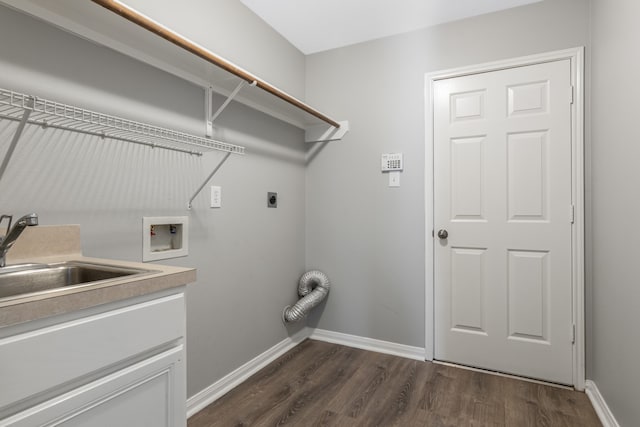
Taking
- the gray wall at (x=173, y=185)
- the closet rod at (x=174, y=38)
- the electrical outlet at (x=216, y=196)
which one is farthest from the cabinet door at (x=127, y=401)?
the closet rod at (x=174, y=38)

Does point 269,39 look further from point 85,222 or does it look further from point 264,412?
point 264,412

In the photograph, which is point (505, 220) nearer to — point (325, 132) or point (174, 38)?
point (325, 132)

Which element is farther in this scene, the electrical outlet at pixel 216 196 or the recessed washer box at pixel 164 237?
the electrical outlet at pixel 216 196

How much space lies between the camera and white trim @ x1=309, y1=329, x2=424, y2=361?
2477mm

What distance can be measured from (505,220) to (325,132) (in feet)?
4.82

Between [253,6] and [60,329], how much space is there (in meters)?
2.14

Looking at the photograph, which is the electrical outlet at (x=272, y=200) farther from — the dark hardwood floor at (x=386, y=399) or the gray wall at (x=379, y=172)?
the dark hardwood floor at (x=386, y=399)

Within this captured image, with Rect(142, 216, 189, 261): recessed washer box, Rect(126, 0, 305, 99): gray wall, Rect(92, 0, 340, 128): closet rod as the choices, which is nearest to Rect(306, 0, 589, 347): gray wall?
Rect(126, 0, 305, 99): gray wall

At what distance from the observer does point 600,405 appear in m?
1.79

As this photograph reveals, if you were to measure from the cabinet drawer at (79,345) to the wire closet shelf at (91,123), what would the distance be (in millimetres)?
572

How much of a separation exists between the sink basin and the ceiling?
1.84m

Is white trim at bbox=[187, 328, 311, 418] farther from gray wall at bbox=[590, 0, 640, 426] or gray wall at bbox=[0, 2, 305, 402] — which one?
gray wall at bbox=[590, 0, 640, 426]

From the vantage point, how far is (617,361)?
159 cm

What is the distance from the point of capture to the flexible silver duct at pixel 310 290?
2.57 metres
